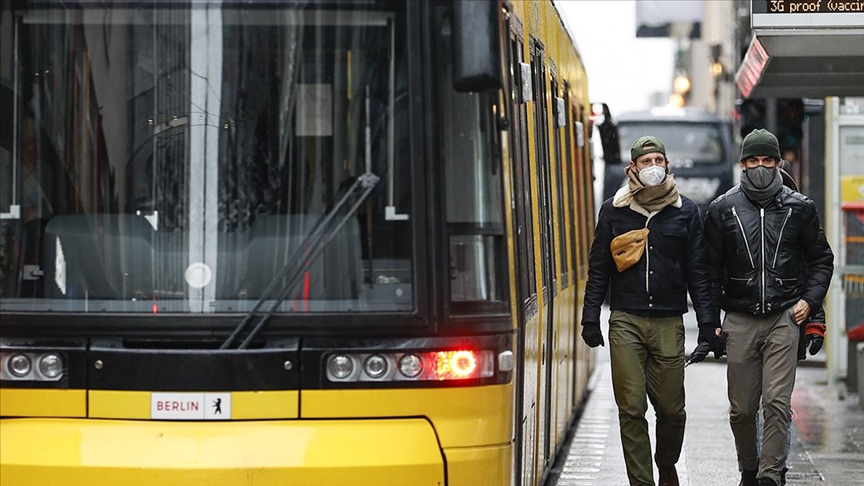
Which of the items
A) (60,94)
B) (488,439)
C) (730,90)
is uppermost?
(730,90)

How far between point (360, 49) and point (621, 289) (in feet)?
9.21

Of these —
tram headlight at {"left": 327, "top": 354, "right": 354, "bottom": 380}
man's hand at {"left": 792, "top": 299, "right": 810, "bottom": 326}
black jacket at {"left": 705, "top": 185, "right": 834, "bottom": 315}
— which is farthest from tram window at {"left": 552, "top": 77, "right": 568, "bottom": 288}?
tram headlight at {"left": 327, "top": 354, "right": 354, "bottom": 380}

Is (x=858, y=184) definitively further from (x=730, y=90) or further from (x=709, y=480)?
(x=730, y=90)

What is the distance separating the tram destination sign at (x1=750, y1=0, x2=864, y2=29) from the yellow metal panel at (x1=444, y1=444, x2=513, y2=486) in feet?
15.6

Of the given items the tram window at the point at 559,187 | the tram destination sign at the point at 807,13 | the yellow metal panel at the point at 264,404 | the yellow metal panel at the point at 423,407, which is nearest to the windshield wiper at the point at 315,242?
the yellow metal panel at the point at 264,404

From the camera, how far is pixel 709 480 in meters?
10.1

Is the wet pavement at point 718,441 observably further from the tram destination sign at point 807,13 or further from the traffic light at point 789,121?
the tram destination sign at point 807,13

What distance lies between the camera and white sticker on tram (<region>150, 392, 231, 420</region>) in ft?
20.0

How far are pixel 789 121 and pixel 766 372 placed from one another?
305 inches

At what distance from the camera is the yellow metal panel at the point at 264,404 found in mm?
6117

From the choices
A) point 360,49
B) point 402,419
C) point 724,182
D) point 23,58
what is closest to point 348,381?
point 402,419

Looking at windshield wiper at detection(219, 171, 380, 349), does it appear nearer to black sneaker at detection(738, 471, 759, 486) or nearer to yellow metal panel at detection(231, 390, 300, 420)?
yellow metal panel at detection(231, 390, 300, 420)

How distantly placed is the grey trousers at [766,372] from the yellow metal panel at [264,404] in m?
3.33

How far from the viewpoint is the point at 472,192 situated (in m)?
6.33
